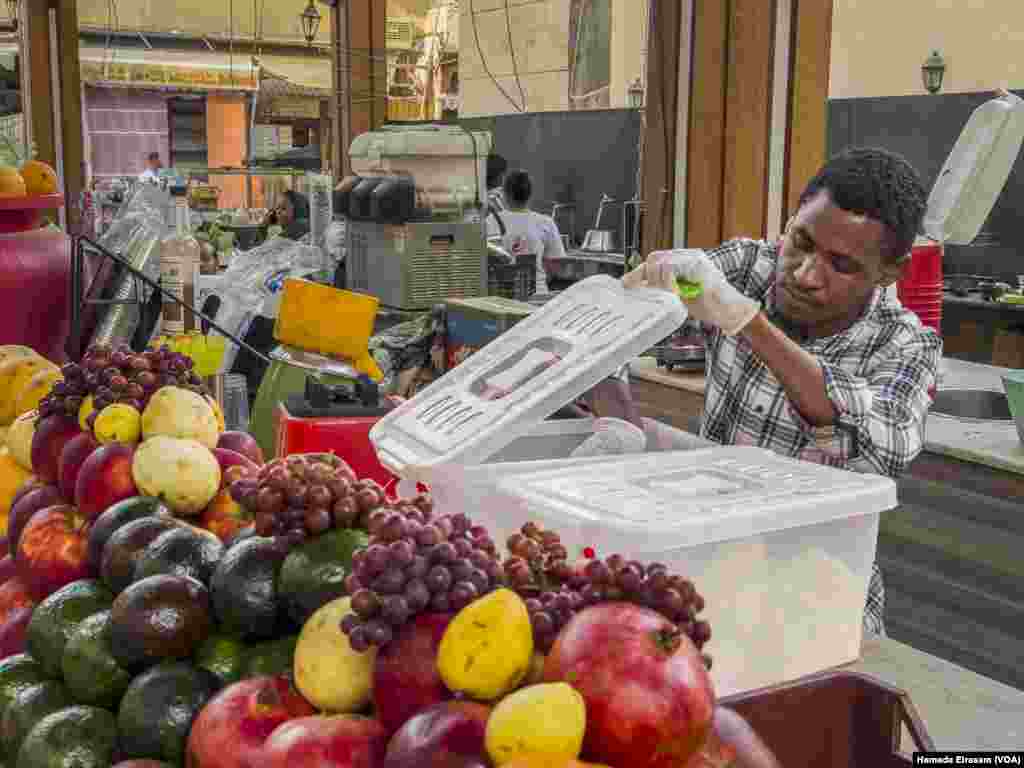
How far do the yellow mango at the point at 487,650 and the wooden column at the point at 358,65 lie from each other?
8121mm

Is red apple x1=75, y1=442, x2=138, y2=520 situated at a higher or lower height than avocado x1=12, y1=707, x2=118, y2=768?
higher

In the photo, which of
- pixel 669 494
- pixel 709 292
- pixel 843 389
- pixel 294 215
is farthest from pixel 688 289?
pixel 294 215

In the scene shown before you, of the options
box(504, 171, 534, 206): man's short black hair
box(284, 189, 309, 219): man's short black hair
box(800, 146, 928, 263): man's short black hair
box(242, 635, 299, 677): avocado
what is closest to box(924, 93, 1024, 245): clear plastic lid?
box(800, 146, 928, 263): man's short black hair

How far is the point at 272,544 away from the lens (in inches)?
41.5

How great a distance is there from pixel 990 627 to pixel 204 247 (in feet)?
15.5

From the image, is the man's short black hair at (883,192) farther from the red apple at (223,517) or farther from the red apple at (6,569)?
the red apple at (6,569)

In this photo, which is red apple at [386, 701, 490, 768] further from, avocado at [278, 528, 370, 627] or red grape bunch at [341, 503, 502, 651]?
avocado at [278, 528, 370, 627]

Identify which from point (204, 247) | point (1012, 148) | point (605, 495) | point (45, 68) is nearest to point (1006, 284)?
point (1012, 148)

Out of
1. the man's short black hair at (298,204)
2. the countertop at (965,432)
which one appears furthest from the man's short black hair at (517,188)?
the countertop at (965,432)

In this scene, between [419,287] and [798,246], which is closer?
[798,246]

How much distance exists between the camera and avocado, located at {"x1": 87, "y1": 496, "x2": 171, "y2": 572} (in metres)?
1.29

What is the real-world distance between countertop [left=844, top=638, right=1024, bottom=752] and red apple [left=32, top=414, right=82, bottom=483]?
3.63 ft

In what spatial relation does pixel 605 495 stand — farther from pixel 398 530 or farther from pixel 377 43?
pixel 377 43

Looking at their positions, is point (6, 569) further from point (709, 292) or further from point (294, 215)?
point (294, 215)
